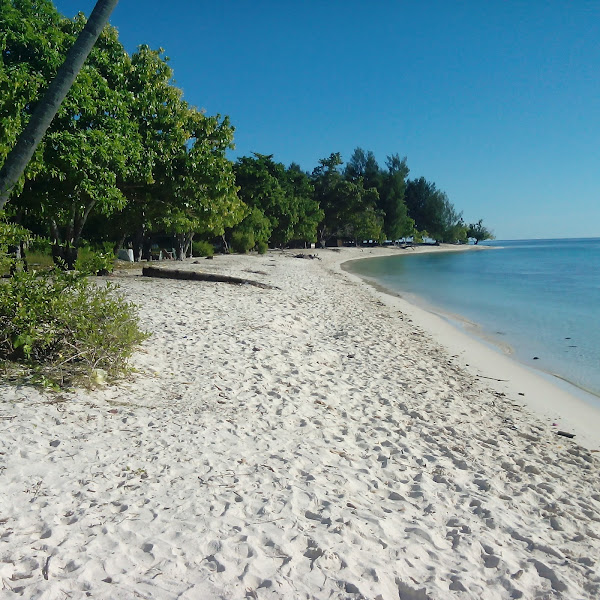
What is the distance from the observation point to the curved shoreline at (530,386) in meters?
7.88

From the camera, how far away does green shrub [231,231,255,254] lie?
45444 millimetres

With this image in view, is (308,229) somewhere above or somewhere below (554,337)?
above

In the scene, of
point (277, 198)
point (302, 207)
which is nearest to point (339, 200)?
point (302, 207)

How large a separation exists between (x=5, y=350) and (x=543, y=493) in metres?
6.78

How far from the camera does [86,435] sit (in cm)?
519

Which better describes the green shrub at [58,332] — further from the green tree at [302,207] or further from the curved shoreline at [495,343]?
the green tree at [302,207]

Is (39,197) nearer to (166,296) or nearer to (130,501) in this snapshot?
(166,296)

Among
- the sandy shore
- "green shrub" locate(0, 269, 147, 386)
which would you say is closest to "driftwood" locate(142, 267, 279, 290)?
the sandy shore

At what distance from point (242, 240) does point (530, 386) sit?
125 ft

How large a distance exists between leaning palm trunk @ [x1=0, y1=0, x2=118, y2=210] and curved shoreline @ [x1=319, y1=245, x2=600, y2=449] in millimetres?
7877

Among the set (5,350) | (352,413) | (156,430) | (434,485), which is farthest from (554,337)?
(5,350)

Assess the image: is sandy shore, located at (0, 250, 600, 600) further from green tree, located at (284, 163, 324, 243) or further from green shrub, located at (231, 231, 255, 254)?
green tree, located at (284, 163, 324, 243)

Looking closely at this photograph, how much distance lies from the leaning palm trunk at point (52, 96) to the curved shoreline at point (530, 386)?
25.8 feet

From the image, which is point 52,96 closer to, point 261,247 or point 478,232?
point 261,247
